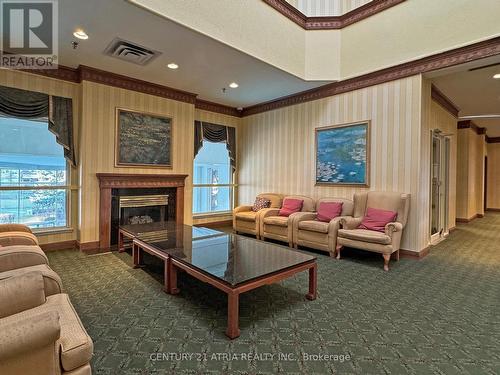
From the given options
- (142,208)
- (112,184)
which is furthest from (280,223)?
(112,184)

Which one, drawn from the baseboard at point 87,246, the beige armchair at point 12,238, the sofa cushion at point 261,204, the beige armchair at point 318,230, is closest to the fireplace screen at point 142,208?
the baseboard at point 87,246

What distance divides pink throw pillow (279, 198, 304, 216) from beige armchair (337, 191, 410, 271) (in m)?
1.13

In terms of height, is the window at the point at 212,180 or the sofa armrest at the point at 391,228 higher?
the window at the point at 212,180

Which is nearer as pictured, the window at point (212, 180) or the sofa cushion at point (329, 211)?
the sofa cushion at point (329, 211)

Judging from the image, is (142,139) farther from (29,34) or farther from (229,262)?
(229,262)

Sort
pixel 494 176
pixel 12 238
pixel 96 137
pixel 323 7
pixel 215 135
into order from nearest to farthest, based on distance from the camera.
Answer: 1. pixel 12 238
2. pixel 96 137
3. pixel 323 7
4. pixel 215 135
5. pixel 494 176

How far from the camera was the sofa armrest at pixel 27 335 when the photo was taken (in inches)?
45.2

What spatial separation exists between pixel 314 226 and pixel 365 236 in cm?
89

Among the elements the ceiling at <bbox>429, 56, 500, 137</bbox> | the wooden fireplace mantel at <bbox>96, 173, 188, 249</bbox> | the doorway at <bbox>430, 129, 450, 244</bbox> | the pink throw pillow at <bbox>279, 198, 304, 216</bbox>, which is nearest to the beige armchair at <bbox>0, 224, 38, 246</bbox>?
the wooden fireplace mantel at <bbox>96, 173, 188, 249</bbox>

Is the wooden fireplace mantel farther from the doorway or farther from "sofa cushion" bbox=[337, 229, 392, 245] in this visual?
the doorway

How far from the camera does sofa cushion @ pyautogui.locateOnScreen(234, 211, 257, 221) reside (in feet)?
19.0

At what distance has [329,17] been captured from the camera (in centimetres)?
499

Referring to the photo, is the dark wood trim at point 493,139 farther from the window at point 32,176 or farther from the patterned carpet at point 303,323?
the window at point 32,176

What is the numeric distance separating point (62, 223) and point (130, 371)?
4.05m
